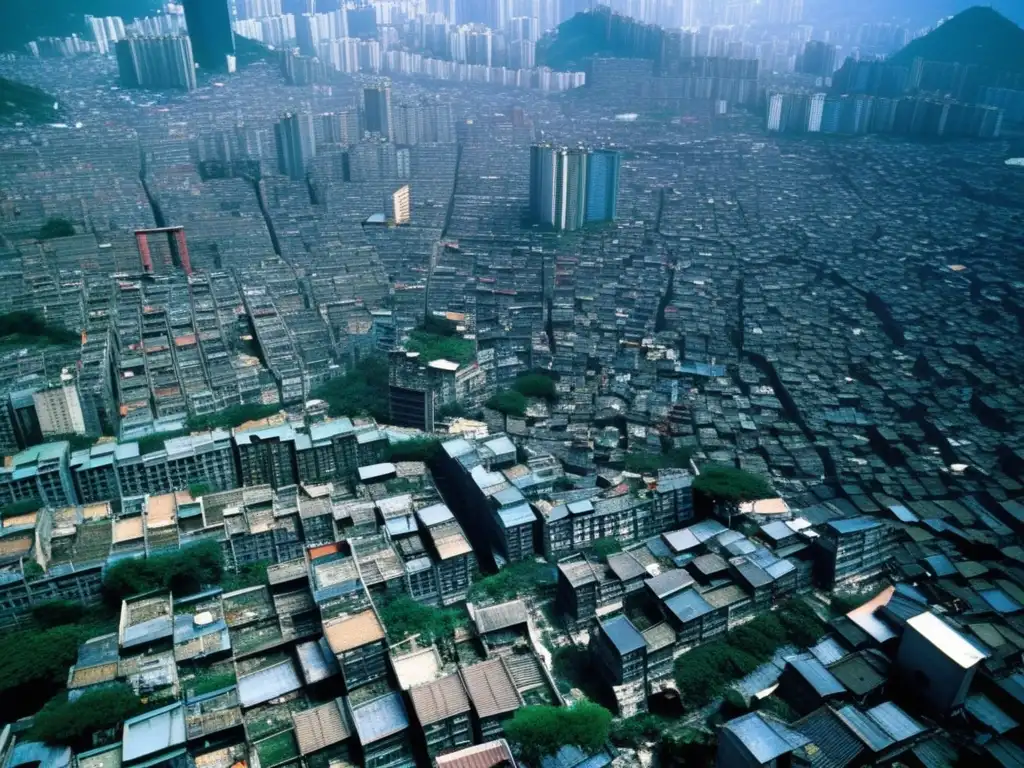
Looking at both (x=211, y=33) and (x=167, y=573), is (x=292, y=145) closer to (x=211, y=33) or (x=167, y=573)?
(x=211, y=33)

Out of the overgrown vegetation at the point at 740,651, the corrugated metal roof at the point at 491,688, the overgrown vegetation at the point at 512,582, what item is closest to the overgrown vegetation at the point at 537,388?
the overgrown vegetation at the point at 512,582

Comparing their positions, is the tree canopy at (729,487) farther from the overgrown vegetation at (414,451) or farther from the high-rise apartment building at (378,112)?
the high-rise apartment building at (378,112)

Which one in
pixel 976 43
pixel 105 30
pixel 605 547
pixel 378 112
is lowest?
pixel 605 547

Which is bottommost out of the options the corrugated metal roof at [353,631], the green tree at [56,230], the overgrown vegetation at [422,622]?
the overgrown vegetation at [422,622]

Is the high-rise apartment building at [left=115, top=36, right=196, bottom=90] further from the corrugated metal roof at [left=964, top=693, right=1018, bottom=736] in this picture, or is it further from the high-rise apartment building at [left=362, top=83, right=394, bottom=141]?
the corrugated metal roof at [left=964, top=693, right=1018, bottom=736]

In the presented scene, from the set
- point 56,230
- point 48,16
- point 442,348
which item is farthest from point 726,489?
point 48,16

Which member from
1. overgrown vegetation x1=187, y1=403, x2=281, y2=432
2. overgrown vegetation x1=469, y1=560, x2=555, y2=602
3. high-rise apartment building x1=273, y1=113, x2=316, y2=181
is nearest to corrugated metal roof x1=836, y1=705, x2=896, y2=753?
overgrown vegetation x1=469, y1=560, x2=555, y2=602
